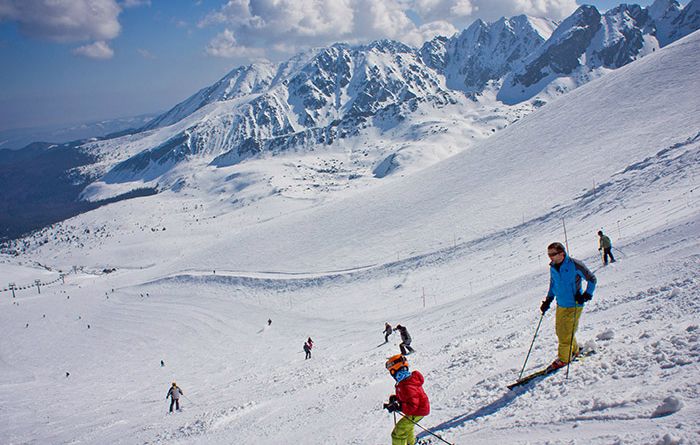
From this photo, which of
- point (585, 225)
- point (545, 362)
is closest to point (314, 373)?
point (545, 362)

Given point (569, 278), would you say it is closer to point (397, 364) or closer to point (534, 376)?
point (534, 376)

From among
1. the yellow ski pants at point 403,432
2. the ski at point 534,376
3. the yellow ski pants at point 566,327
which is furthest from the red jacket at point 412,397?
the yellow ski pants at point 566,327

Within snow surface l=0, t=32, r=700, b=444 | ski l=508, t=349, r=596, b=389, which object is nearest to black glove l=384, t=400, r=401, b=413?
snow surface l=0, t=32, r=700, b=444

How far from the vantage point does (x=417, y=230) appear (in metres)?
56.9

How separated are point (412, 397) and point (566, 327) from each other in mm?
3306

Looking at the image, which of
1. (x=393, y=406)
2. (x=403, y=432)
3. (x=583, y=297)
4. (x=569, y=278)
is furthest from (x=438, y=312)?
(x=393, y=406)

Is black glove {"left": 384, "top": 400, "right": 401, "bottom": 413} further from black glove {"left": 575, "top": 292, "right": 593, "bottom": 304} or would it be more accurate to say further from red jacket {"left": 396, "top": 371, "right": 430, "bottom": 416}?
black glove {"left": 575, "top": 292, "right": 593, "bottom": 304}

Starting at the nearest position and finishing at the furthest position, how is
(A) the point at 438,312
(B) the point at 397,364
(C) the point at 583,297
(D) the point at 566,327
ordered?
(B) the point at 397,364, (C) the point at 583,297, (D) the point at 566,327, (A) the point at 438,312

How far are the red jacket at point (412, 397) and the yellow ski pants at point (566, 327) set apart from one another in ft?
9.85

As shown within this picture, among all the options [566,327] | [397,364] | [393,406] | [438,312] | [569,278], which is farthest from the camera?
[438,312]

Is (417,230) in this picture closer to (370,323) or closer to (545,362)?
(370,323)

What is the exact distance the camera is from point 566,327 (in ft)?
25.4

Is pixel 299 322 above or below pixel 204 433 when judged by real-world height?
below

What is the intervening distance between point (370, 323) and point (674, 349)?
27.2 metres
